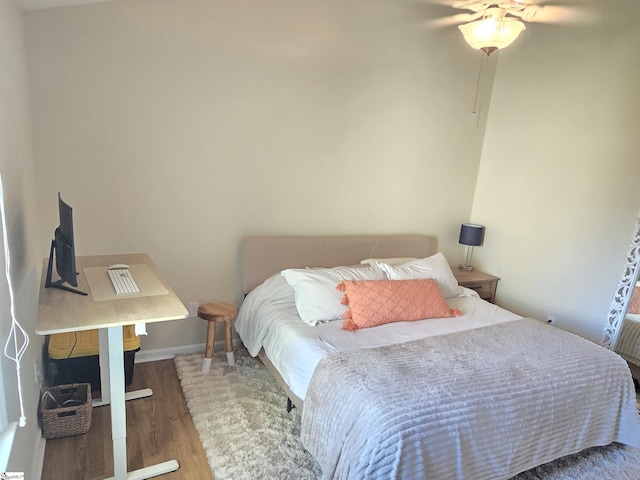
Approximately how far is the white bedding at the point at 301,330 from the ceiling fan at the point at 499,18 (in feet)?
5.75

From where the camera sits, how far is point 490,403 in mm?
1863

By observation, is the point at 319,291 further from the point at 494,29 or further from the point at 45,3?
the point at 45,3

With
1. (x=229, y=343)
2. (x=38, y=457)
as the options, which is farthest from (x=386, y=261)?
(x=38, y=457)

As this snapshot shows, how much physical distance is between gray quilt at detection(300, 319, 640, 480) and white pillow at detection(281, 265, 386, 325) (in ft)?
1.55

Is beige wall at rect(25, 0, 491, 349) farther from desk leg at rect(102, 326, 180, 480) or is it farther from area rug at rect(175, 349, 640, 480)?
desk leg at rect(102, 326, 180, 480)

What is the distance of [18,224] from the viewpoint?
1854 millimetres

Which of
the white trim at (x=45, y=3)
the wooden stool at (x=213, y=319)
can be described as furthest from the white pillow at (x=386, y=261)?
the white trim at (x=45, y=3)

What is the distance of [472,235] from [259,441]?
2.51 m

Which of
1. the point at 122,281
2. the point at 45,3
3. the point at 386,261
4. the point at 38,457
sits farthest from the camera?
→ the point at 386,261

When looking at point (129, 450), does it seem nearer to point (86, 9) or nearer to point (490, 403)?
point (490, 403)

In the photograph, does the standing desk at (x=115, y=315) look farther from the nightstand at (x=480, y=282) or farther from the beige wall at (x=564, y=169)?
the beige wall at (x=564, y=169)

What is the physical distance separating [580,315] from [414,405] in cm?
219

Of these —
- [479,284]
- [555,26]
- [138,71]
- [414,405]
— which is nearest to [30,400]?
[414,405]

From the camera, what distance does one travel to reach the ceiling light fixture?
2.60m
